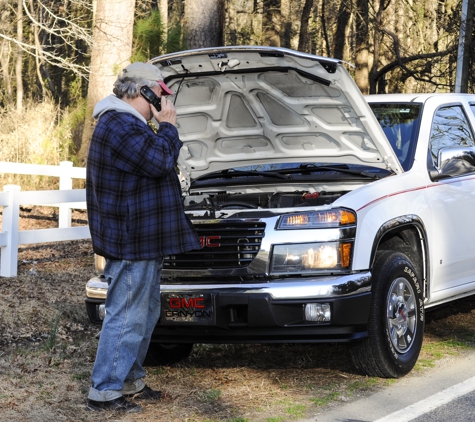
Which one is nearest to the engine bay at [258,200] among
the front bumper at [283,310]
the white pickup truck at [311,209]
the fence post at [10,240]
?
the white pickup truck at [311,209]

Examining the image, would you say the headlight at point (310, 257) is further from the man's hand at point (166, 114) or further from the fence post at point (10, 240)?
the fence post at point (10, 240)

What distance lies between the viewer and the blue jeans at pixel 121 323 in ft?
16.2

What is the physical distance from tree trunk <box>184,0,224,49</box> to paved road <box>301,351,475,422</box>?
918 cm

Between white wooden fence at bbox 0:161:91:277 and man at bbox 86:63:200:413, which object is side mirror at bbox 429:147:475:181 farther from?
white wooden fence at bbox 0:161:91:277

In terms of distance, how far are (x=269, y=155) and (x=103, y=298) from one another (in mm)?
1912

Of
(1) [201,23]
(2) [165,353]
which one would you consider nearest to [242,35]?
(1) [201,23]

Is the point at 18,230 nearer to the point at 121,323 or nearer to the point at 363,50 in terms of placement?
the point at 121,323

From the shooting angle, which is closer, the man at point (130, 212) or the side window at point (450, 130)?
the man at point (130, 212)

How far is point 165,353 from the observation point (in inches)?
247

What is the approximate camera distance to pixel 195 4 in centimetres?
1412

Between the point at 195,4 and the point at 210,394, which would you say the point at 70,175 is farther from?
the point at 210,394

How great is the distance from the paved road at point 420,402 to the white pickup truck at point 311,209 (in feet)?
0.59

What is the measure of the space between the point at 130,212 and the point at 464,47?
536 inches

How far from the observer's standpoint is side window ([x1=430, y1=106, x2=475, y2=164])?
6.66m
